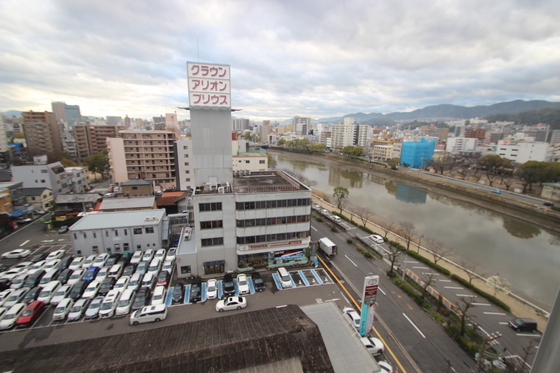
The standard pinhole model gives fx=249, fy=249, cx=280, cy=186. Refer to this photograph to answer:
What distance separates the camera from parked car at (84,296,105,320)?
1304cm

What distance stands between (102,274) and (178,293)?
5.99 m

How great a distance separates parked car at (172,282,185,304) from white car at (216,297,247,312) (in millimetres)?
2426

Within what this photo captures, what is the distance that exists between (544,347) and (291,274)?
15.7m

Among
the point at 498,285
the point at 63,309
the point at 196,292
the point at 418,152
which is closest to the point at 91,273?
the point at 63,309

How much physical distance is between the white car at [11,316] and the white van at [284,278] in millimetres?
13917

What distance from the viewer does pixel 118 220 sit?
19.8 m

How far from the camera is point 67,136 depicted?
63.7m

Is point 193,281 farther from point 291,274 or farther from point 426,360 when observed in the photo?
point 426,360

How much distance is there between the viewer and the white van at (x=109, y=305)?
13140 millimetres

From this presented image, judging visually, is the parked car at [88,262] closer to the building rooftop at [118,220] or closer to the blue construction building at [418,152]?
the building rooftop at [118,220]

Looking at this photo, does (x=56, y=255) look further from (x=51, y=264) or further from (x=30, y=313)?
(x=30, y=313)

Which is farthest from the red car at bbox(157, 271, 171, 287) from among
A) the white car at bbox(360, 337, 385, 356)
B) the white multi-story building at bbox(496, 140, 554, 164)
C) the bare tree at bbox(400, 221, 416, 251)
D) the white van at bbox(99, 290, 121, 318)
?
the white multi-story building at bbox(496, 140, 554, 164)

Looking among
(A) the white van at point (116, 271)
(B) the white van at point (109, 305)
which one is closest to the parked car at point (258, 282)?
(B) the white van at point (109, 305)

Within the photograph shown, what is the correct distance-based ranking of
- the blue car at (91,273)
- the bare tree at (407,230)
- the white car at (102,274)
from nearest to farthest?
the white car at (102,274), the blue car at (91,273), the bare tree at (407,230)
